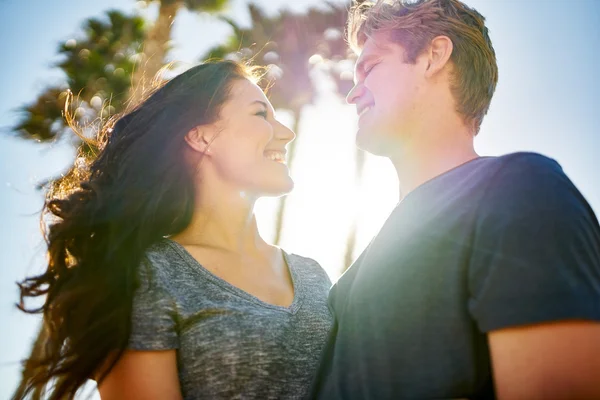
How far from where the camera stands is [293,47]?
11602 mm

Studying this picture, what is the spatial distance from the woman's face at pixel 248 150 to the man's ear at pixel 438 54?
40.7 inches

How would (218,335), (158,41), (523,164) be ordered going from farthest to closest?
(158,41), (218,335), (523,164)

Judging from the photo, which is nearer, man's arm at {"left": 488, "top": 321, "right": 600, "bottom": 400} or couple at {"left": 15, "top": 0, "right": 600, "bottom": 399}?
man's arm at {"left": 488, "top": 321, "right": 600, "bottom": 400}

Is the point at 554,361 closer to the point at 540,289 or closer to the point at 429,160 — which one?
the point at 540,289

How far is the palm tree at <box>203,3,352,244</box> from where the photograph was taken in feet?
37.2

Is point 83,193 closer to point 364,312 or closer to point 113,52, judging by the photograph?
point 364,312

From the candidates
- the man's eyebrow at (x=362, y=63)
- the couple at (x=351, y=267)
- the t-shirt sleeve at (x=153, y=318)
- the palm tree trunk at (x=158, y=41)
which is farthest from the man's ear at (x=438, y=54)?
the palm tree trunk at (x=158, y=41)

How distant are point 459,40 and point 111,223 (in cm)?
211

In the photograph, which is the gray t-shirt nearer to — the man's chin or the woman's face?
the woman's face

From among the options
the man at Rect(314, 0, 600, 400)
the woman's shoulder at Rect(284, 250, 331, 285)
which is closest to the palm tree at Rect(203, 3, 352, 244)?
the woman's shoulder at Rect(284, 250, 331, 285)

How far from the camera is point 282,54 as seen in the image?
1162 cm

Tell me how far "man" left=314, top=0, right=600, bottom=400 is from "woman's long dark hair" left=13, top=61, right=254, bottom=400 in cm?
98

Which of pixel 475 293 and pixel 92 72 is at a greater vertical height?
pixel 92 72

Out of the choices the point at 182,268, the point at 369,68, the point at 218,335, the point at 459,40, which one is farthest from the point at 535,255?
the point at 369,68
